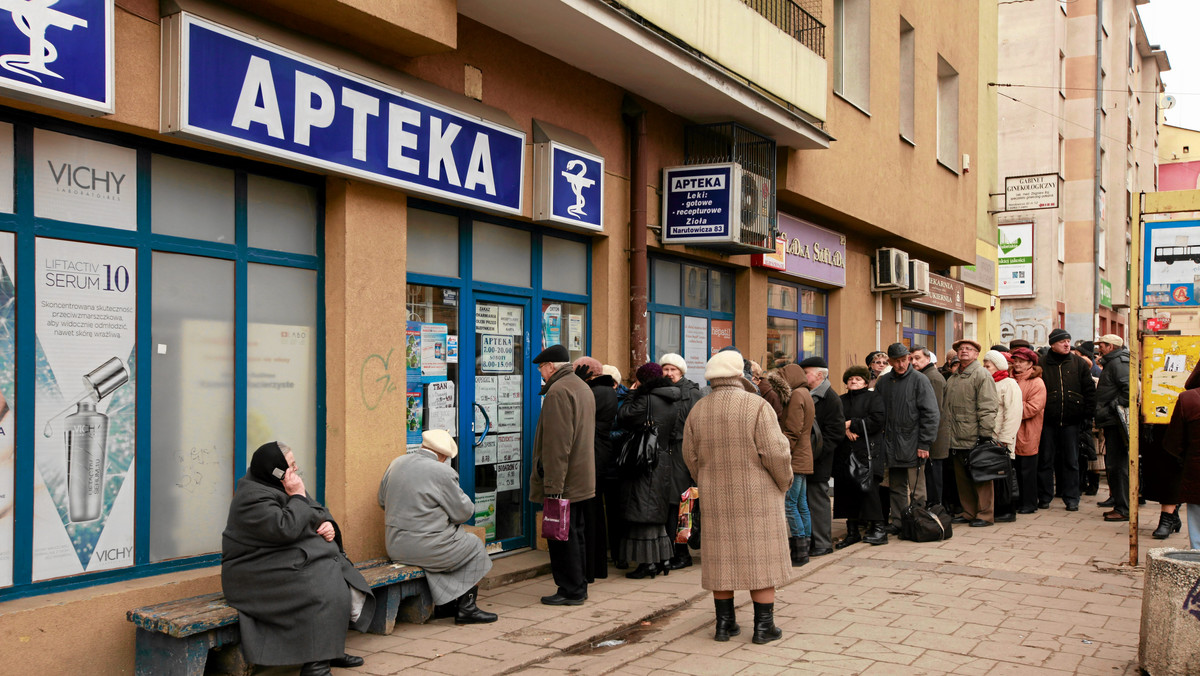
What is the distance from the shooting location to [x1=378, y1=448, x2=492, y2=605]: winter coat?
6.34 metres

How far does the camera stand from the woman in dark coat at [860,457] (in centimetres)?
937

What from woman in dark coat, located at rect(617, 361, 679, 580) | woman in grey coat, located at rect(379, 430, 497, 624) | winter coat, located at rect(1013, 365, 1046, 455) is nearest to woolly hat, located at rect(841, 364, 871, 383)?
woman in dark coat, located at rect(617, 361, 679, 580)

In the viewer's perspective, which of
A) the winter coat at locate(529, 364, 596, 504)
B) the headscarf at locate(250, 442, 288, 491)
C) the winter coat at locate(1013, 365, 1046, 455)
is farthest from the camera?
the winter coat at locate(1013, 365, 1046, 455)

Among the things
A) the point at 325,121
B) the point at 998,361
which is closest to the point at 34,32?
the point at 325,121

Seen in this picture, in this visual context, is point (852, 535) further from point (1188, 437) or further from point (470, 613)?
point (470, 613)

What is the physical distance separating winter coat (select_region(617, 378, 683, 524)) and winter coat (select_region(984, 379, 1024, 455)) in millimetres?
4561

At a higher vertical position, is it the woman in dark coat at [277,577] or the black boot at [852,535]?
the woman in dark coat at [277,577]

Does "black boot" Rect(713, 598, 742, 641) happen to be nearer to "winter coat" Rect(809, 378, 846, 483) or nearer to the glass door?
the glass door

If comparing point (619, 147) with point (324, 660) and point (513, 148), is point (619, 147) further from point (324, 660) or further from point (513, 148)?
point (324, 660)

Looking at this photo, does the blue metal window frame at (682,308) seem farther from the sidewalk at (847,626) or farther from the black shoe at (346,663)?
the black shoe at (346,663)

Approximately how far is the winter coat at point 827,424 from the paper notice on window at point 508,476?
104 inches

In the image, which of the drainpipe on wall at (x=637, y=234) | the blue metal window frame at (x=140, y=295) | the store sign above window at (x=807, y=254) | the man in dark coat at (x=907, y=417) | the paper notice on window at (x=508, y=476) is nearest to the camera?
the blue metal window frame at (x=140, y=295)

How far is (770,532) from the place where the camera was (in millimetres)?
5918

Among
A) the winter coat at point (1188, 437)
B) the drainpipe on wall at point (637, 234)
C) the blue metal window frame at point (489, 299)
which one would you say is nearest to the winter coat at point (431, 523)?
the blue metal window frame at point (489, 299)
